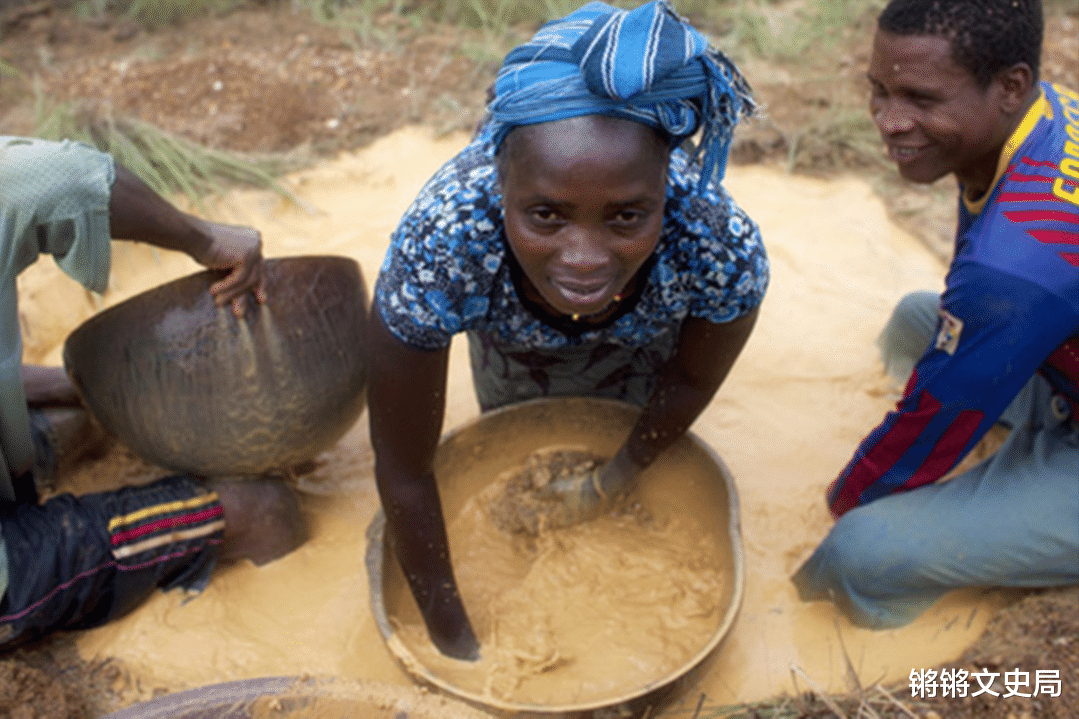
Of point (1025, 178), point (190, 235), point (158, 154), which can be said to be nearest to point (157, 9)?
point (158, 154)

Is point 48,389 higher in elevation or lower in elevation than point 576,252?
lower

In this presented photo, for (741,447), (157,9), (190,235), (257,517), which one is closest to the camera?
(190,235)

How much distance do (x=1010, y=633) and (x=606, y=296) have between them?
1311 mm

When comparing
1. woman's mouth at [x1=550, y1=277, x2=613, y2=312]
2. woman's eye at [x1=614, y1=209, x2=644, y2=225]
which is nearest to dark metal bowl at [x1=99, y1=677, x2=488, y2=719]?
woman's mouth at [x1=550, y1=277, x2=613, y2=312]

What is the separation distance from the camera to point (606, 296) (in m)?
1.50

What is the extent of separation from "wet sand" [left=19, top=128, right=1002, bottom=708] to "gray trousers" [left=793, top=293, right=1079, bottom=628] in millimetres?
87

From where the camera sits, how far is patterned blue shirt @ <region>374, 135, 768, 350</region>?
1.61m

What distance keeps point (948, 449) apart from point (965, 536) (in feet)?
0.65

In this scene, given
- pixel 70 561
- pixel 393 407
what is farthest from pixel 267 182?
pixel 393 407

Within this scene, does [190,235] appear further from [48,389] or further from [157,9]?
[157,9]

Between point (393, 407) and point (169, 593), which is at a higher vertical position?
point (393, 407)

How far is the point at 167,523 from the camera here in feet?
7.03

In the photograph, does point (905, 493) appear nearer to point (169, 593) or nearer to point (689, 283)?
point (689, 283)

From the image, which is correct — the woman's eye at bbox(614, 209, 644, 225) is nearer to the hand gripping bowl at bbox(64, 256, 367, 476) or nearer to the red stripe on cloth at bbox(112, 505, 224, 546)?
the hand gripping bowl at bbox(64, 256, 367, 476)
